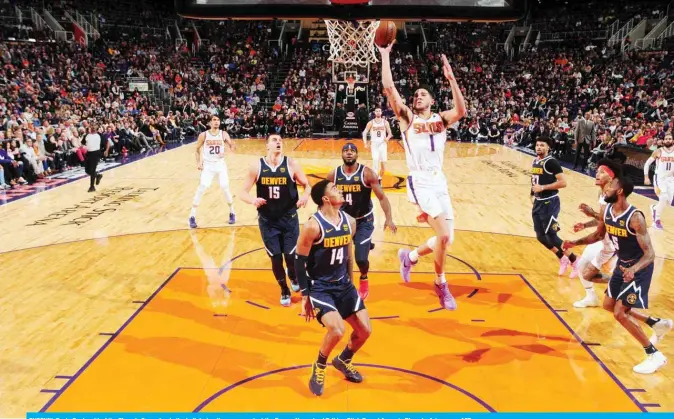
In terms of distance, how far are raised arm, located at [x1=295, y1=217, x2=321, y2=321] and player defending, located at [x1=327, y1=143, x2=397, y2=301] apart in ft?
6.75

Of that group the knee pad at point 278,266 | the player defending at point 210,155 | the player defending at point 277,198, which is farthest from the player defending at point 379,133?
the knee pad at point 278,266

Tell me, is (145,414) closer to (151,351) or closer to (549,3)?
(151,351)

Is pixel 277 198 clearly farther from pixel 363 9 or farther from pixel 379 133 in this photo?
pixel 379 133

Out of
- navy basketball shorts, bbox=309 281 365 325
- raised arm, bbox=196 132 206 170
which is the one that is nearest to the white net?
raised arm, bbox=196 132 206 170

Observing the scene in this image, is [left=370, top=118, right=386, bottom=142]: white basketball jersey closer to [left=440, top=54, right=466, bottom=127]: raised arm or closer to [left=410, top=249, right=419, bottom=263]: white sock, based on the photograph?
[left=410, top=249, right=419, bottom=263]: white sock

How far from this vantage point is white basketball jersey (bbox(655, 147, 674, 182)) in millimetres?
10469

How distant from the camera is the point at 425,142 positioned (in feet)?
19.1

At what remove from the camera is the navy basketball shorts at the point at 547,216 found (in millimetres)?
7497

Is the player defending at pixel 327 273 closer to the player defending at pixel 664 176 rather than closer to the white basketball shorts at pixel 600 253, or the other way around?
the white basketball shorts at pixel 600 253

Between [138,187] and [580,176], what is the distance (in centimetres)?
1230

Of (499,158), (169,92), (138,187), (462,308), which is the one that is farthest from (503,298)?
(169,92)

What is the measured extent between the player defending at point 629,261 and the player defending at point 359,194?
2470mm

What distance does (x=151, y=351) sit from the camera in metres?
5.23

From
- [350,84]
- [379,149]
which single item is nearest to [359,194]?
[379,149]
